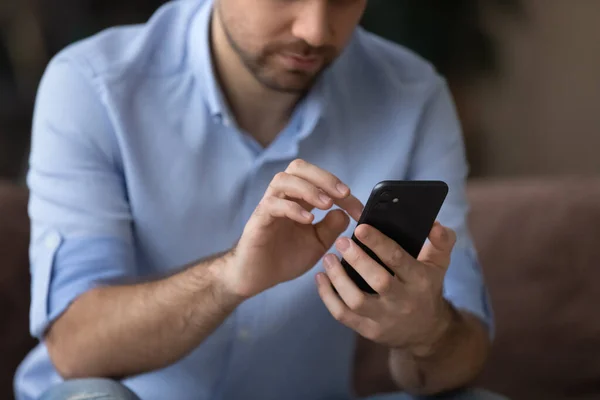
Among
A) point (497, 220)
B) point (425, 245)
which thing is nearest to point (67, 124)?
point (425, 245)

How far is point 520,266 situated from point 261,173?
535 millimetres

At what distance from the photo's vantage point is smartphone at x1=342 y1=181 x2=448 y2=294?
675 millimetres

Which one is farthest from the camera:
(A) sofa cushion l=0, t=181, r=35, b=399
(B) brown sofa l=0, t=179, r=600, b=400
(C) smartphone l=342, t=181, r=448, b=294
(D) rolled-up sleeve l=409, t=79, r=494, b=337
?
(B) brown sofa l=0, t=179, r=600, b=400

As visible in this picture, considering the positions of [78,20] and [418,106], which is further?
[78,20]

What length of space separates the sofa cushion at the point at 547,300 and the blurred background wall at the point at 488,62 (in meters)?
0.75

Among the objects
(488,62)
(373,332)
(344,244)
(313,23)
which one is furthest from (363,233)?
(488,62)

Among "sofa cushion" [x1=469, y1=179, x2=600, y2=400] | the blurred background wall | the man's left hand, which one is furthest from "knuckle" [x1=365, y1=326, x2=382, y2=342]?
the blurred background wall

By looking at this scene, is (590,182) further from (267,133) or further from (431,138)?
(267,133)

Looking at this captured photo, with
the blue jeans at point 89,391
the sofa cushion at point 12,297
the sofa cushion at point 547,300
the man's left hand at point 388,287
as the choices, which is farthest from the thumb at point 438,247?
the sofa cushion at point 12,297

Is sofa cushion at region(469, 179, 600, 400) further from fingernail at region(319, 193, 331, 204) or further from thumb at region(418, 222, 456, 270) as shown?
fingernail at region(319, 193, 331, 204)

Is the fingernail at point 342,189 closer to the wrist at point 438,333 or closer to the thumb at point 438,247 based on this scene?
the thumb at point 438,247

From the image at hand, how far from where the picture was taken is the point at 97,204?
0.85m

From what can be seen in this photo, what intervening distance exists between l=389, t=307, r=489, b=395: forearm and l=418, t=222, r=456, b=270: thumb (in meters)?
0.13

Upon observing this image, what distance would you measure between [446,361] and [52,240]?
461 mm
